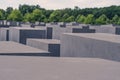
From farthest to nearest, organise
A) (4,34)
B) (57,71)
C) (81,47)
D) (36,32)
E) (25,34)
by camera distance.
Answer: (4,34)
(36,32)
(25,34)
(81,47)
(57,71)

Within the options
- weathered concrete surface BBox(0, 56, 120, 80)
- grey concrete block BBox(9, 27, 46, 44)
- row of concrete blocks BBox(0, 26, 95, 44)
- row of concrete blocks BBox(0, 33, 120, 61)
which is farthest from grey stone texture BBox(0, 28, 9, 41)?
weathered concrete surface BBox(0, 56, 120, 80)

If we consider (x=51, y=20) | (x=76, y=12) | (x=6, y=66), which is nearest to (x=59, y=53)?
(x=6, y=66)

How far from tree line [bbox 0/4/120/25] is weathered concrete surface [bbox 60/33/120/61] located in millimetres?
42232

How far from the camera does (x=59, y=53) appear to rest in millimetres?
14914

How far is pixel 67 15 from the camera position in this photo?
7125cm

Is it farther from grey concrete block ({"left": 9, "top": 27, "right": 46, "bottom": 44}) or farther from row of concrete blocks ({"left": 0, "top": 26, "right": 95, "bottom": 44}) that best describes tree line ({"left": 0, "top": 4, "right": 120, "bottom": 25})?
grey concrete block ({"left": 9, "top": 27, "right": 46, "bottom": 44})

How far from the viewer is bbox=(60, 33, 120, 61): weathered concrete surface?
407 inches

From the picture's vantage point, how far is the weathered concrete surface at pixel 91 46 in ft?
33.9

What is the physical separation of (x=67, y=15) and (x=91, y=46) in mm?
59659

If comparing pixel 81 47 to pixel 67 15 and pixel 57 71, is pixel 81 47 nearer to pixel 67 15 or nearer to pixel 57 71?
pixel 57 71

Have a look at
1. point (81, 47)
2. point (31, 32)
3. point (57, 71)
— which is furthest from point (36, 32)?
point (57, 71)

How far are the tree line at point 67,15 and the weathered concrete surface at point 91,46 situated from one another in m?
42.2

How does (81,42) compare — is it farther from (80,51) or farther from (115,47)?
(115,47)

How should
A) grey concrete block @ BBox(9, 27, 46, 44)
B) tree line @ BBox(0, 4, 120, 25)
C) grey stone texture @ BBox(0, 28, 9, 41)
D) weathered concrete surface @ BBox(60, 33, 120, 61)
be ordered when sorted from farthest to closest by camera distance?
tree line @ BBox(0, 4, 120, 25)
grey stone texture @ BBox(0, 28, 9, 41)
grey concrete block @ BBox(9, 27, 46, 44)
weathered concrete surface @ BBox(60, 33, 120, 61)
